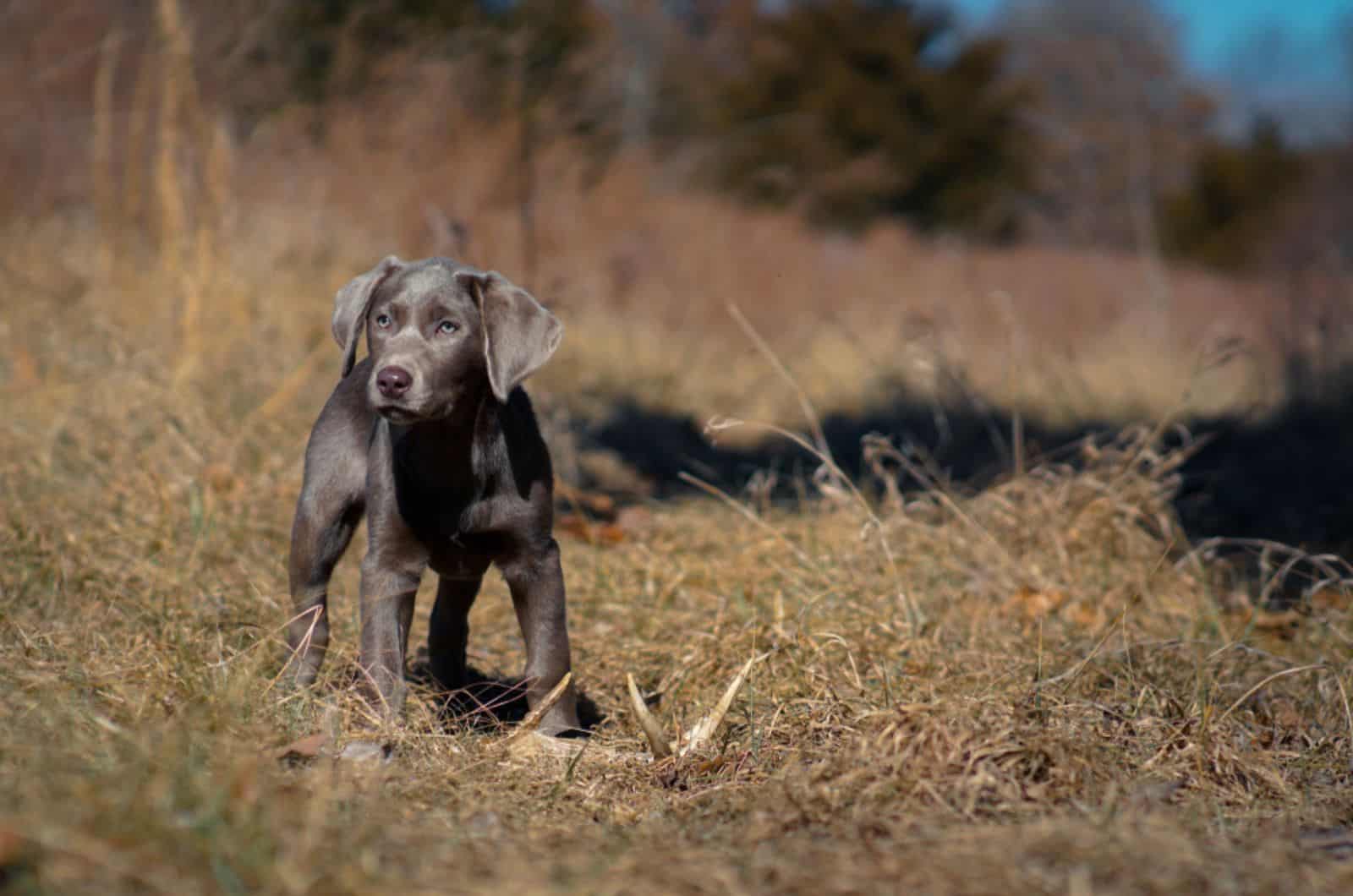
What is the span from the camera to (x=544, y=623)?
11.6 ft

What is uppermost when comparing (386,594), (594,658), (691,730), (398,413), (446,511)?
(398,413)

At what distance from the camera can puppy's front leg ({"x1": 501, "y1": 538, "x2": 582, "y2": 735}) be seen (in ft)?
11.6

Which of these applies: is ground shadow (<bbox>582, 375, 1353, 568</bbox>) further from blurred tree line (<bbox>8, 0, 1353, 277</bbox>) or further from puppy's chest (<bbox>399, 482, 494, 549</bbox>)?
blurred tree line (<bbox>8, 0, 1353, 277</bbox>)

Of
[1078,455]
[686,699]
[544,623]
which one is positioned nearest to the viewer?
[544,623]

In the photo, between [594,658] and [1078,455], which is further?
[1078,455]

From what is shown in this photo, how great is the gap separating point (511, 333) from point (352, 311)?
18.5 inches

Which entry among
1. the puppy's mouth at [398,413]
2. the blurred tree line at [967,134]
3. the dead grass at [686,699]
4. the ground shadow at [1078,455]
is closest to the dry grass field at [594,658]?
the dead grass at [686,699]

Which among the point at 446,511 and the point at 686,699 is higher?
the point at 446,511

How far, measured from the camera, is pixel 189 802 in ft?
6.92

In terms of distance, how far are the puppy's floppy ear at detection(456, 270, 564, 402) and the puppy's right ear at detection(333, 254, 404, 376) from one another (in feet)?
0.99

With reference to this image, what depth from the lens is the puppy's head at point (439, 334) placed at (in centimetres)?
330

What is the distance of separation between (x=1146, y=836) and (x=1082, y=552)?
2714mm

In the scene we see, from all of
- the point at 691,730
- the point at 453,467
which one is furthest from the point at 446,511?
the point at 691,730

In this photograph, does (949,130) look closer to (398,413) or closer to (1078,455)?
(1078,455)
